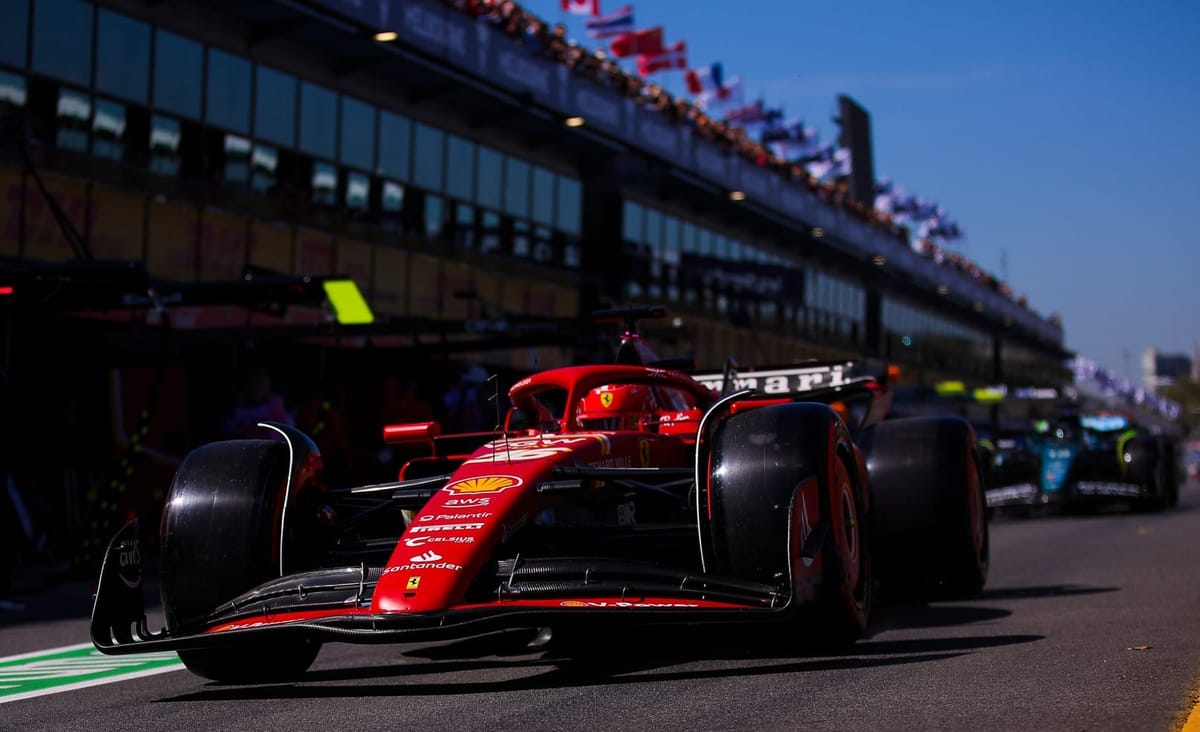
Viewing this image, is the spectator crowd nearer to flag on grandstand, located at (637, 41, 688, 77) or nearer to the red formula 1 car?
flag on grandstand, located at (637, 41, 688, 77)

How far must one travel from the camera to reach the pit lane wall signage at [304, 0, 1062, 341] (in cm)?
2278

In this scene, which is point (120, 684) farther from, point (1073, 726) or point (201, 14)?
point (201, 14)

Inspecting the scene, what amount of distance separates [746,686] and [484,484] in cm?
137

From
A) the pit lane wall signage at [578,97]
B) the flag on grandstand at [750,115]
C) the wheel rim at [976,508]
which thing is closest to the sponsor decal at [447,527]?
the wheel rim at [976,508]

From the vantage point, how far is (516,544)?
6.71m

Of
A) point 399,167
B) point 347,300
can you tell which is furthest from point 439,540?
point 399,167

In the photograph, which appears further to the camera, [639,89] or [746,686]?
[639,89]

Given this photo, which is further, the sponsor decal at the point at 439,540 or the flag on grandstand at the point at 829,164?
the flag on grandstand at the point at 829,164

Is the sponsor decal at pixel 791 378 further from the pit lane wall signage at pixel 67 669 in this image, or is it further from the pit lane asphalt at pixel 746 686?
the pit lane wall signage at pixel 67 669

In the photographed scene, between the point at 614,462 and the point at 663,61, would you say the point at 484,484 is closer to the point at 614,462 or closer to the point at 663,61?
the point at 614,462

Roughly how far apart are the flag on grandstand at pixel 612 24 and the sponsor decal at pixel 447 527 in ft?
95.1

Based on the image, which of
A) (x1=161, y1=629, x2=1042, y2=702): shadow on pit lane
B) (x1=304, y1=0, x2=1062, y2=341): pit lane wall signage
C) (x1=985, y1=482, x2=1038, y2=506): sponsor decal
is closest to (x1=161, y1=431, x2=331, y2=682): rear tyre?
(x1=161, y1=629, x2=1042, y2=702): shadow on pit lane

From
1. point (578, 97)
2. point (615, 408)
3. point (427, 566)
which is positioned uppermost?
point (578, 97)

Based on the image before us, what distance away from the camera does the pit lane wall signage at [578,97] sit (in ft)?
74.7
